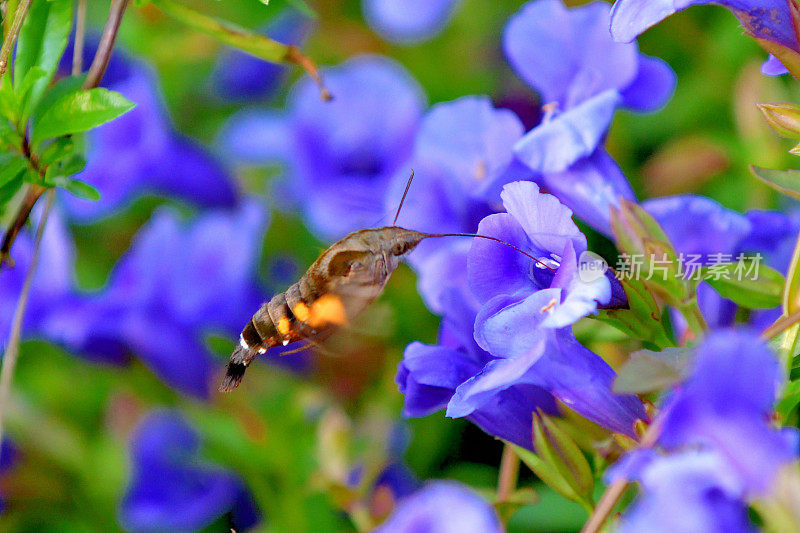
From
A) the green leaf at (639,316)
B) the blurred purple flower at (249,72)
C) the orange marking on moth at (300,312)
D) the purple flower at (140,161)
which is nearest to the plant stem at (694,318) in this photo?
the green leaf at (639,316)

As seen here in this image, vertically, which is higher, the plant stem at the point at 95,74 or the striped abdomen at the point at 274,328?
the plant stem at the point at 95,74

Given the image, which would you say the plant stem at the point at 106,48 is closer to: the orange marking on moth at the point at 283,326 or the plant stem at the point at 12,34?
the plant stem at the point at 12,34

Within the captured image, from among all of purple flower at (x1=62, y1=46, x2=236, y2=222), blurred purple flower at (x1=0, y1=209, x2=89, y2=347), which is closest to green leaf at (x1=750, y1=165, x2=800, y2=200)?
blurred purple flower at (x1=0, y1=209, x2=89, y2=347)

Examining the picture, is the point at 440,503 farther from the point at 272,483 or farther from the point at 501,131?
the point at 272,483

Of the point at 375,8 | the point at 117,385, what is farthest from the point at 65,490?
the point at 375,8

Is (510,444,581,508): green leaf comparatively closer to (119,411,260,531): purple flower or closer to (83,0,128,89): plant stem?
(83,0,128,89): plant stem

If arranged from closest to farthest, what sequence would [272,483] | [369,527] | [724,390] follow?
[724,390] → [369,527] → [272,483]
